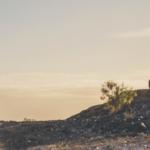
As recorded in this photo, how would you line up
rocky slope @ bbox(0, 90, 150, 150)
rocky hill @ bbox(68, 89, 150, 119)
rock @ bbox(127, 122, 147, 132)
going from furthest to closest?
rocky hill @ bbox(68, 89, 150, 119)
rock @ bbox(127, 122, 147, 132)
rocky slope @ bbox(0, 90, 150, 150)

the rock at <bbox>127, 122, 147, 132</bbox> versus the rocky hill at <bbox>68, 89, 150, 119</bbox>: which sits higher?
the rocky hill at <bbox>68, 89, 150, 119</bbox>

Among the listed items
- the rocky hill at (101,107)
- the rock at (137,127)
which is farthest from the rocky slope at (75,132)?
the rocky hill at (101,107)

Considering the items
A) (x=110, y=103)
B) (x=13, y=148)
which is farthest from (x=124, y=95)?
(x=13, y=148)

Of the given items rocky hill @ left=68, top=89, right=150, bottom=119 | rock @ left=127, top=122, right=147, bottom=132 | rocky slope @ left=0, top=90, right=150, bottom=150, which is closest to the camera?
rocky slope @ left=0, top=90, right=150, bottom=150

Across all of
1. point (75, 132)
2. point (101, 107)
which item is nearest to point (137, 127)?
point (75, 132)

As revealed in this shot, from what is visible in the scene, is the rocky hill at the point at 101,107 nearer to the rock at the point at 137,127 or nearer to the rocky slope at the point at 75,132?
the rocky slope at the point at 75,132

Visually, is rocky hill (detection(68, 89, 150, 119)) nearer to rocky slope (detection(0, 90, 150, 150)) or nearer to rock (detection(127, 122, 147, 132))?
rocky slope (detection(0, 90, 150, 150))

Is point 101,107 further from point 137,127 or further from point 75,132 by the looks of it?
point 137,127

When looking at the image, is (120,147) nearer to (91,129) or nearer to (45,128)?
(91,129)

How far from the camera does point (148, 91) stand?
6003 cm

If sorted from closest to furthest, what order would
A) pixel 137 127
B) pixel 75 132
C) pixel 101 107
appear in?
pixel 137 127 < pixel 75 132 < pixel 101 107

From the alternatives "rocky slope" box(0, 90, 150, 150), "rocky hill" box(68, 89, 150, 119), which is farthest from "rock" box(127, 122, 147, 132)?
"rocky hill" box(68, 89, 150, 119)

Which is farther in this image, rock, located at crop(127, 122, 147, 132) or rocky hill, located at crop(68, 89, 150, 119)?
rocky hill, located at crop(68, 89, 150, 119)

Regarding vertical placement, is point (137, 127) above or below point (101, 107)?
→ below
